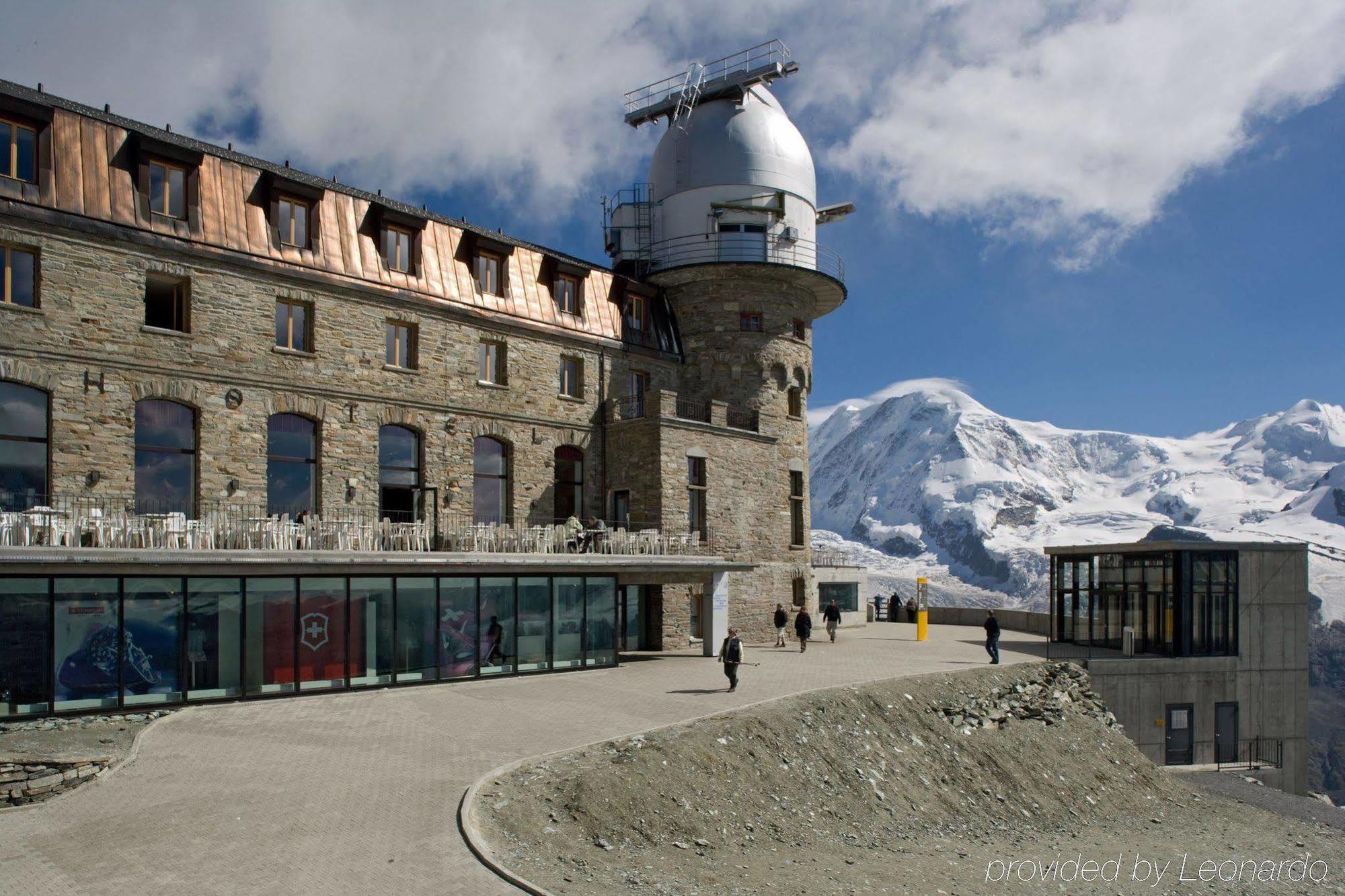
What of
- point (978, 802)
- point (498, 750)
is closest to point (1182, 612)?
point (978, 802)

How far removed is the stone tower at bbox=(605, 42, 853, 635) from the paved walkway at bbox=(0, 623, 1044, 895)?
11.6m

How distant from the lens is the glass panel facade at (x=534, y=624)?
23375 mm

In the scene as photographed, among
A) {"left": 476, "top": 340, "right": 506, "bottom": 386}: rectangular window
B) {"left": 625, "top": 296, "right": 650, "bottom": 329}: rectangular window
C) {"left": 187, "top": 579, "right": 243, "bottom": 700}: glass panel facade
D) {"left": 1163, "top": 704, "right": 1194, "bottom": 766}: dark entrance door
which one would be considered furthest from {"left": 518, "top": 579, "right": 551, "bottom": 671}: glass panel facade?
{"left": 1163, "top": 704, "right": 1194, "bottom": 766}: dark entrance door

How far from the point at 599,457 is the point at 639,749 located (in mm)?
16236

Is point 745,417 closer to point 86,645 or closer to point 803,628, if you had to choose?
point 803,628

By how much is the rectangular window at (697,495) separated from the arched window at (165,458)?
13.5m

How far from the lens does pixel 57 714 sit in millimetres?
17109

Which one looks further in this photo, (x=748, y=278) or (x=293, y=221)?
(x=748, y=278)

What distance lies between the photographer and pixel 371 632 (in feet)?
68.4

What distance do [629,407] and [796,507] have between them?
775 cm

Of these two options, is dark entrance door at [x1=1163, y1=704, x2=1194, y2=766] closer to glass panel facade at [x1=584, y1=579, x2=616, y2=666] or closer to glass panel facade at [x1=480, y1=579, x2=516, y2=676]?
glass panel facade at [x1=584, y1=579, x2=616, y2=666]

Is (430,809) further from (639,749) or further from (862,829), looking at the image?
(862,829)

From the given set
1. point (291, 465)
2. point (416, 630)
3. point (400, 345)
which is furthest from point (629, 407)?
point (416, 630)

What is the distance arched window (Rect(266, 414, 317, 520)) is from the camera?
24094mm
